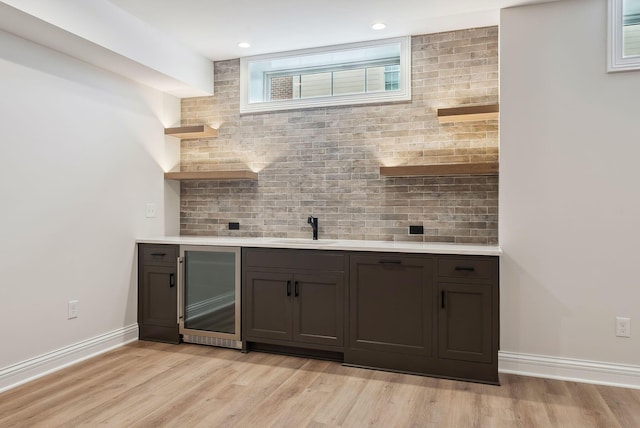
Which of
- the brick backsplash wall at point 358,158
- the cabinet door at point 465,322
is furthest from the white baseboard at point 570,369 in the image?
the brick backsplash wall at point 358,158

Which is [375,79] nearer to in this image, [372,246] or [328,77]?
[328,77]

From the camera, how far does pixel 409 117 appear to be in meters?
3.76

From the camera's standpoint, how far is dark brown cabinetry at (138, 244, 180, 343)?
3812 mm

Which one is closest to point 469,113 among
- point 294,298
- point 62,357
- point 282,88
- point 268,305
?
point 282,88

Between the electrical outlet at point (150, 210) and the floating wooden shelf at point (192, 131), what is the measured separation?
2.44 ft

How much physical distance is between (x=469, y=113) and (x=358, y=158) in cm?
103

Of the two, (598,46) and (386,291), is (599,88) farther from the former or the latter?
(386,291)

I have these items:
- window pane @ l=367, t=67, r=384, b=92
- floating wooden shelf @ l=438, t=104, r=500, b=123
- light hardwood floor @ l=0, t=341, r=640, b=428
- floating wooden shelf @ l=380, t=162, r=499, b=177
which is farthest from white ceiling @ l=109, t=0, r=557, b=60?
light hardwood floor @ l=0, t=341, r=640, b=428

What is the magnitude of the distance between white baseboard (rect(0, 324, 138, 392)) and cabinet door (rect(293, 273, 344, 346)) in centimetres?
158

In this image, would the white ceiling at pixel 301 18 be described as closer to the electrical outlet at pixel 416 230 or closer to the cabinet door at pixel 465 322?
the electrical outlet at pixel 416 230

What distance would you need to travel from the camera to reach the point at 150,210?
4184mm

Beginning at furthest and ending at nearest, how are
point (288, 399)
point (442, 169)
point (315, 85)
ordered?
1. point (315, 85)
2. point (442, 169)
3. point (288, 399)

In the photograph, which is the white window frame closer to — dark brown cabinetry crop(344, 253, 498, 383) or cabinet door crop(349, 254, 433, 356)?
dark brown cabinetry crop(344, 253, 498, 383)

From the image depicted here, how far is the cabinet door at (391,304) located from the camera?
3068mm
